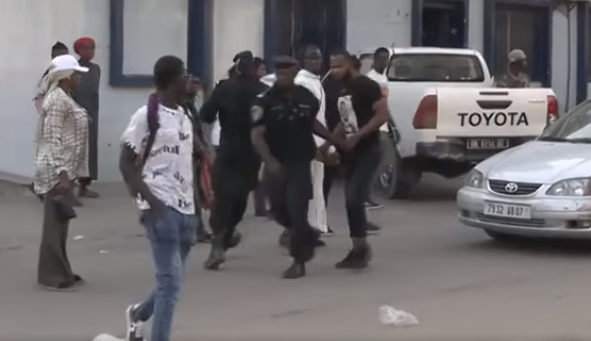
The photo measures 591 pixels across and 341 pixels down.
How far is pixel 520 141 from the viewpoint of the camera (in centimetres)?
1588

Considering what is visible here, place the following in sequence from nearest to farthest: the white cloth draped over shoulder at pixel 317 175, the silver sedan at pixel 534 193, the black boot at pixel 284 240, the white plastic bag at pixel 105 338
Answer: the white plastic bag at pixel 105 338
the silver sedan at pixel 534 193
the white cloth draped over shoulder at pixel 317 175
the black boot at pixel 284 240

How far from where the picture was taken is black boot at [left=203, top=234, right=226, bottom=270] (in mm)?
10953

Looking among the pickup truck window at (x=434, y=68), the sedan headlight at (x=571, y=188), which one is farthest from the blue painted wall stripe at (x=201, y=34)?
the sedan headlight at (x=571, y=188)

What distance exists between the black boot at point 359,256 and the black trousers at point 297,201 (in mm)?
609

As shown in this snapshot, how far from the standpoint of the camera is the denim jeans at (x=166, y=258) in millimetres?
7309

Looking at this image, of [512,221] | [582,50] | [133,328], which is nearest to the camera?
[133,328]

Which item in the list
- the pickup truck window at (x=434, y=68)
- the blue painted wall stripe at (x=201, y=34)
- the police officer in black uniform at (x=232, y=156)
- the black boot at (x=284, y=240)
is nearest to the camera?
the police officer in black uniform at (x=232, y=156)

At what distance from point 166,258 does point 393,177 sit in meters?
8.95

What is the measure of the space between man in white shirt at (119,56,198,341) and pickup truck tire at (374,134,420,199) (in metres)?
8.40

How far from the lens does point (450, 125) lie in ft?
51.0

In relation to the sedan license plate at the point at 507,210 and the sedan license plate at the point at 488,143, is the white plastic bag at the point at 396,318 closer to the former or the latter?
the sedan license plate at the point at 507,210

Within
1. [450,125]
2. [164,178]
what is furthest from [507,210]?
[164,178]

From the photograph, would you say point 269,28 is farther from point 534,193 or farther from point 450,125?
point 534,193

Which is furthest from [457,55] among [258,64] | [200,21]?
[258,64]
